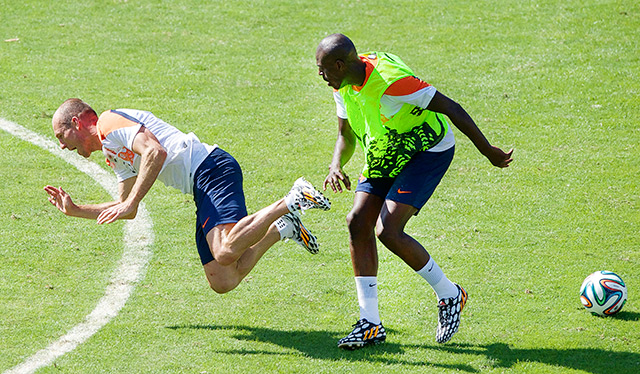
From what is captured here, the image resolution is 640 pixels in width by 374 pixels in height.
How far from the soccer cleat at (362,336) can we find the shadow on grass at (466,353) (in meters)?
0.05

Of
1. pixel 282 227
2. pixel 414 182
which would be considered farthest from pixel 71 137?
pixel 414 182

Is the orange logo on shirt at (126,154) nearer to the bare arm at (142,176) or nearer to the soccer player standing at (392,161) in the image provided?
the bare arm at (142,176)

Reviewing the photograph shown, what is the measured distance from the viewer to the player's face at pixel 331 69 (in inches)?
226

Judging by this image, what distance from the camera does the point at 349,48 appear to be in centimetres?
578

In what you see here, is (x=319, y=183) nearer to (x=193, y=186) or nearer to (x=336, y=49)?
(x=193, y=186)

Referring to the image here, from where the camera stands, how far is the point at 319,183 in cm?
934

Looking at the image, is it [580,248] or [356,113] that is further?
[580,248]

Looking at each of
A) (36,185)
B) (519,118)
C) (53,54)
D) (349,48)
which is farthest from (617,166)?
(53,54)

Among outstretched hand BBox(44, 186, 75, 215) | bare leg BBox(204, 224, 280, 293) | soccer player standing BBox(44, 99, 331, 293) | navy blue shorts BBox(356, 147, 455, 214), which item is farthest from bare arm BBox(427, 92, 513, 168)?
outstretched hand BBox(44, 186, 75, 215)

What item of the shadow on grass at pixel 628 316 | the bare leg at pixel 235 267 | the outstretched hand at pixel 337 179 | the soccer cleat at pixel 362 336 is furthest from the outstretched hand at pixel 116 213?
the shadow on grass at pixel 628 316

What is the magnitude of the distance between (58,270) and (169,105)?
4209 mm

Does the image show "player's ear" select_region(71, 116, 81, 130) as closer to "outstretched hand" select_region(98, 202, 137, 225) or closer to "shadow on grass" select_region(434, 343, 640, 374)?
"outstretched hand" select_region(98, 202, 137, 225)

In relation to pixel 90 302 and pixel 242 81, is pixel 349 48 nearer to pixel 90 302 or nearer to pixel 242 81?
pixel 90 302

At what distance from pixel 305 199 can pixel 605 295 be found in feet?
8.43
